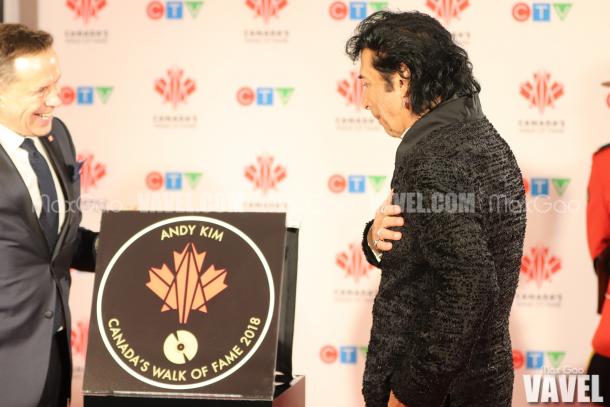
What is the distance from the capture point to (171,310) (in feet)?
5.06

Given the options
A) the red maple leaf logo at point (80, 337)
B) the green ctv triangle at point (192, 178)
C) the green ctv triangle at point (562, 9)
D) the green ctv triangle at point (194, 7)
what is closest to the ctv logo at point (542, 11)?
the green ctv triangle at point (562, 9)

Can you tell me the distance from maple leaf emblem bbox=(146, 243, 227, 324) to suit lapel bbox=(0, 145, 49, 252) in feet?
1.89

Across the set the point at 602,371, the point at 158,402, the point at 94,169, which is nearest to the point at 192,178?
the point at 94,169

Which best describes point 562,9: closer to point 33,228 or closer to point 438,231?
point 438,231

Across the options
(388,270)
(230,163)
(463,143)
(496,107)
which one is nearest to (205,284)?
(388,270)

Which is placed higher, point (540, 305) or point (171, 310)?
point (171, 310)

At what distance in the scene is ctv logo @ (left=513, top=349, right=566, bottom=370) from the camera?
3412 mm

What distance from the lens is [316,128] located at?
3.49m

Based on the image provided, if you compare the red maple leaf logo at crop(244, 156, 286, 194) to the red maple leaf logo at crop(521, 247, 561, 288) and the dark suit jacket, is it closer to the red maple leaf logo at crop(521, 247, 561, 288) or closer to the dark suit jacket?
the red maple leaf logo at crop(521, 247, 561, 288)

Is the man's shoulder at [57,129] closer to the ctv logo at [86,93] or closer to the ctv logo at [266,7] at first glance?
the ctv logo at [86,93]

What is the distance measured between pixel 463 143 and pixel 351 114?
2086 millimetres

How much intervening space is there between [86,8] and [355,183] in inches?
61.0

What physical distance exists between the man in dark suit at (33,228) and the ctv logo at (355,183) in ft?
4.94

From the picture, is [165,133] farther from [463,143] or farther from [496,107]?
[463,143]
